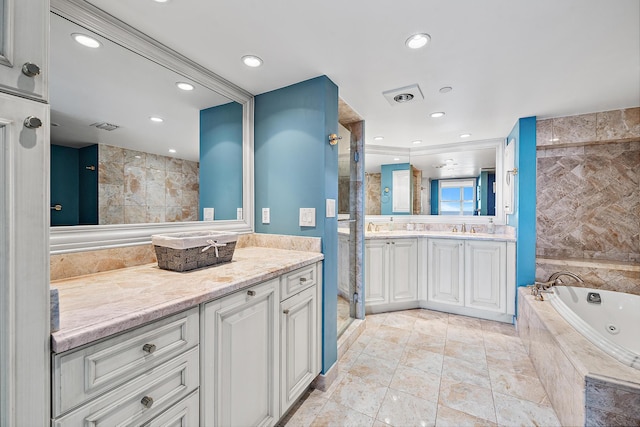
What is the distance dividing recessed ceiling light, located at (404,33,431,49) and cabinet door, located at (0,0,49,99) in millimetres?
1426

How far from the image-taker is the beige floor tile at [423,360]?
2.01m

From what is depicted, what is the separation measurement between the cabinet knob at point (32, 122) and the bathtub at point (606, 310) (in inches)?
106

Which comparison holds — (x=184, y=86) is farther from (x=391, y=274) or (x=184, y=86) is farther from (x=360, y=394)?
(x=391, y=274)

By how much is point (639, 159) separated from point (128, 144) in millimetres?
4143

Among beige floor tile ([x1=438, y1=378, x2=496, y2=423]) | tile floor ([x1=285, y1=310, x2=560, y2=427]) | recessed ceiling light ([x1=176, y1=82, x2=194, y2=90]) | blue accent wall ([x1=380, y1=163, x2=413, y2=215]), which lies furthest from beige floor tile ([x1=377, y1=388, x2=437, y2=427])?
blue accent wall ([x1=380, y1=163, x2=413, y2=215])

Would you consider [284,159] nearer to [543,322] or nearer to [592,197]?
[543,322]

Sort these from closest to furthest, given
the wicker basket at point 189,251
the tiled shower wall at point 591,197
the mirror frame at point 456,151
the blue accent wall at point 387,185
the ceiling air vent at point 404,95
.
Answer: the wicker basket at point 189,251 → the ceiling air vent at point 404,95 → the tiled shower wall at point 591,197 → the mirror frame at point 456,151 → the blue accent wall at point 387,185

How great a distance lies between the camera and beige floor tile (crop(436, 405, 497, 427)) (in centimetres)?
149

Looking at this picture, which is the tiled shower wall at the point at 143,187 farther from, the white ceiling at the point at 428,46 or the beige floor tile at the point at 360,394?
the beige floor tile at the point at 360,394

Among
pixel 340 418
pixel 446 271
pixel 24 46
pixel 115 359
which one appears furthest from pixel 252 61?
pixel 446 271

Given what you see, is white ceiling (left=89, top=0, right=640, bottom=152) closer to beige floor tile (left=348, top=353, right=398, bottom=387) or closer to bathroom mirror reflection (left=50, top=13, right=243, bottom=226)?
bathroom mirror reflection (left=50, top=13, right=243, bottom=226)

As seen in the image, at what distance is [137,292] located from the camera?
3.14ft

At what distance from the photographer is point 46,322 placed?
2.06ft

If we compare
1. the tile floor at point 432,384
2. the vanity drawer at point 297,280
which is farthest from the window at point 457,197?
the vanity drawer at point 297,280
